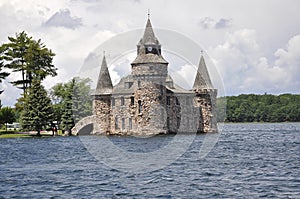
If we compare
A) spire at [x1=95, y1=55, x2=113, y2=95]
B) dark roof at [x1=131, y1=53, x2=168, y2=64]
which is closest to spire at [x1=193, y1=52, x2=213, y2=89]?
dark roof at [x1=131, y1=53, x2=168, y2=64]

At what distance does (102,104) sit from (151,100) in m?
8.10

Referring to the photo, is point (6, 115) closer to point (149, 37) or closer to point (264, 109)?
point (149, 37)

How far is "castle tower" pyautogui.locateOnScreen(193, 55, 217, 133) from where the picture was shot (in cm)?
7269

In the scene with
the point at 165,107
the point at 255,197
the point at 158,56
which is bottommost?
the point at 255,197

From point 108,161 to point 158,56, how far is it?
112 ft

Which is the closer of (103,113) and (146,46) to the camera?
(146,46)

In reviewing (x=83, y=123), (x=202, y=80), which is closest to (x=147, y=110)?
(x=202, y=80)

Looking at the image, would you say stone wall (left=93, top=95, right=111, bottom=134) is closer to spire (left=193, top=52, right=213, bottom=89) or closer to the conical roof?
the conical roof

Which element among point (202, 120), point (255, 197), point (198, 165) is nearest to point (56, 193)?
point (255, 197)

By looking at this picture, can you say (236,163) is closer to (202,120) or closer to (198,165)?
(198,165)

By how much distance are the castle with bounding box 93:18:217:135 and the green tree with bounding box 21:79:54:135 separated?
6039mm

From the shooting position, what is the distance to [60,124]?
255 ft

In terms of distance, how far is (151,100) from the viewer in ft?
216

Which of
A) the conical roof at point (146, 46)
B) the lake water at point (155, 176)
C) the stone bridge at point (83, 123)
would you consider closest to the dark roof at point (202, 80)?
the conical roof at point (146, 46)
